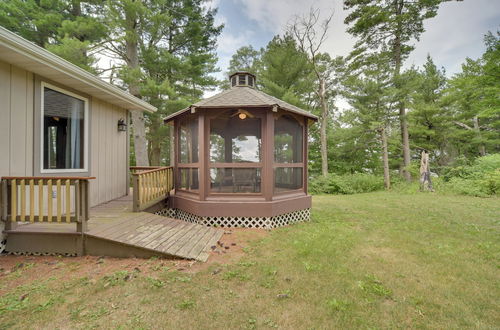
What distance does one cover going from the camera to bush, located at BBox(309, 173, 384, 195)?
12172mm

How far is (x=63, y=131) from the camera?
4402 mm

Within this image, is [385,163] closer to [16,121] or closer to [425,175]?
[425,175]

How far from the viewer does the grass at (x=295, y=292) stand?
2.00m

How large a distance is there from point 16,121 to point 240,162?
4068 millimetres

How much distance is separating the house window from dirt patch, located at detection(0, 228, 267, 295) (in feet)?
5.31

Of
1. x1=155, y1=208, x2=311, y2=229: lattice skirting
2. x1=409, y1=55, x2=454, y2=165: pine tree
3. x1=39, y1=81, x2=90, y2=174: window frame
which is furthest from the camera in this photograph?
x1=409, y1=55, x2=454, y2=165: pine tree

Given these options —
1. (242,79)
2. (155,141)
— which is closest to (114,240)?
(242,79)

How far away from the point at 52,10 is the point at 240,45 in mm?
13520

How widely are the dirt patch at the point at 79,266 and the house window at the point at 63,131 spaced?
5.31 ft

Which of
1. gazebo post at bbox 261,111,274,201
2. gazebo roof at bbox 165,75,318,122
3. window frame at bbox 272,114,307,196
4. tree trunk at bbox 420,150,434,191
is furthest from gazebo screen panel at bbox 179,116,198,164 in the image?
tree trunk at bbox 420,150,434,191

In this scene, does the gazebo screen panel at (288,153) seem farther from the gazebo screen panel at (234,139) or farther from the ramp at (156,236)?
the ramp at (156,236)

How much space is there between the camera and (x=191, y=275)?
2812mm

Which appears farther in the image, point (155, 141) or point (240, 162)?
point (155, 141)

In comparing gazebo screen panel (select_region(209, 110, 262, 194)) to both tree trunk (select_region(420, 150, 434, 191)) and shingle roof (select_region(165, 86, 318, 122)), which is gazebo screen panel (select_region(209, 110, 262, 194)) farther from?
tree trunk (select_region(420, 150, 434, 191))
